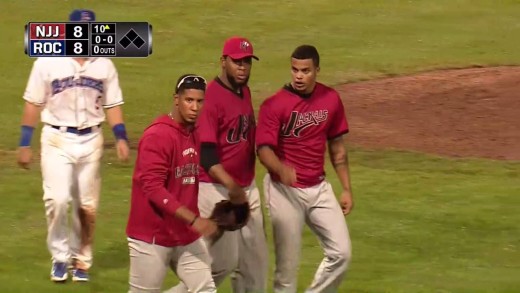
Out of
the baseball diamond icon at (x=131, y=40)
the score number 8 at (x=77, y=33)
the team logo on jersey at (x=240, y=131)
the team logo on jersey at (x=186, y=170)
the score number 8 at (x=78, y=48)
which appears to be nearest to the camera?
the team logo on jersey at (x=186, y=170)

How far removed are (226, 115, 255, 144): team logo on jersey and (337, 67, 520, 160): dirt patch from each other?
Answer: 865cm

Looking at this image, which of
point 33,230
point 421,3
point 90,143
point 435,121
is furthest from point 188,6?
point 90,143

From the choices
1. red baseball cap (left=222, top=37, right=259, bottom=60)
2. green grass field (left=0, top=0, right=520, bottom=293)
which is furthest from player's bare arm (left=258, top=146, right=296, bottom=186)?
green grass field (left=0, top=0, right=520, bottom=293)

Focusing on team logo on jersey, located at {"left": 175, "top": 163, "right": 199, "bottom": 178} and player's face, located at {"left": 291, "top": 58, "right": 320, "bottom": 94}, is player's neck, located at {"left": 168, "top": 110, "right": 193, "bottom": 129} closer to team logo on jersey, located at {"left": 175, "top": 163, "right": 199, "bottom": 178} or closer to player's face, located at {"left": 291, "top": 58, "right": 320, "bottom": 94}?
team logo on jersey, located at {"left": 175, "top": 163, "right": 199, "bottom": 178}

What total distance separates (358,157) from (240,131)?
7.94 m

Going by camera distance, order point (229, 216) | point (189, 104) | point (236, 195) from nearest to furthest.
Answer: point (189, 104) < point (229, 216) < point (236, 195)

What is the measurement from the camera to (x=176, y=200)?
8.65 meters

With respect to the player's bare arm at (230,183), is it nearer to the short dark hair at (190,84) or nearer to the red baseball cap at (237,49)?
the red baseball cap at (237,49)

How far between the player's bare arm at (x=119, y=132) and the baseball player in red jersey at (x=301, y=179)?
1497 millimetres

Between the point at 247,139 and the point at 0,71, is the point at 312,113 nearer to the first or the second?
the point at 247,139

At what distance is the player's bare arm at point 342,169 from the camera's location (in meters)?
10.7

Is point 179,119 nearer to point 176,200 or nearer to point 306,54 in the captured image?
point 176,200

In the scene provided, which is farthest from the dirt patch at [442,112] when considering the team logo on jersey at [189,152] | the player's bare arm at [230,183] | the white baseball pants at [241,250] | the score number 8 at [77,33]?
the team logo on jersey at [189,152]
